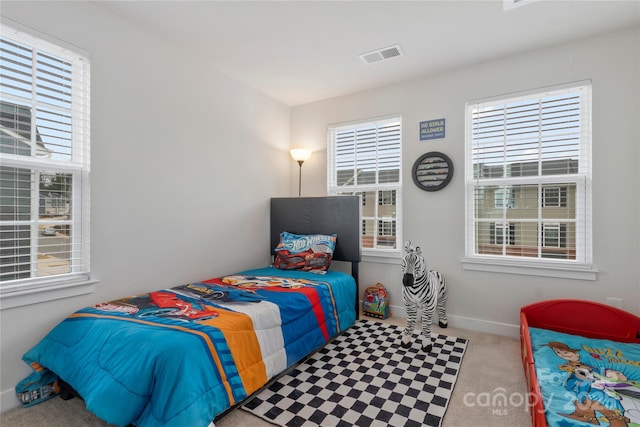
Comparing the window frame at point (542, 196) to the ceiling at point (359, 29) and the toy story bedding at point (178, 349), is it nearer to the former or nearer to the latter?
the ceiling at point (359, 29)

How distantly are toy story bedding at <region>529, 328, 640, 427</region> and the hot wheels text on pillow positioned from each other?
1874 millimetres

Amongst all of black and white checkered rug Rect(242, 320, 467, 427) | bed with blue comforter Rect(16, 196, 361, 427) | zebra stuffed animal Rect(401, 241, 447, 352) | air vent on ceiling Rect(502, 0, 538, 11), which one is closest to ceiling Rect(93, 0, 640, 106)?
air vent on ceiling Rect(502, 0, 538, 11)

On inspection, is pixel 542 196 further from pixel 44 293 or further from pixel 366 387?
pixel 44 293

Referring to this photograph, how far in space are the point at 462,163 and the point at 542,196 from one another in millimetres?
753

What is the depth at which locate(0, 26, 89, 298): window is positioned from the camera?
75.4 inches

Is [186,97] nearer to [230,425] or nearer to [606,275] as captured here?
[230,425]

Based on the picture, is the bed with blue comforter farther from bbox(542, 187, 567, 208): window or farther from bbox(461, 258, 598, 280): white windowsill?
bbox(542, 187, 567, 208): window

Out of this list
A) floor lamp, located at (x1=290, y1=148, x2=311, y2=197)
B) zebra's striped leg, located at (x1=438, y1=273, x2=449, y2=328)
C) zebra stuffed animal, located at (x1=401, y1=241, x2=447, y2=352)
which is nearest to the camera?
zebra stuffed animal, located at (x1=401, y1=241, x2=447, y2=352)

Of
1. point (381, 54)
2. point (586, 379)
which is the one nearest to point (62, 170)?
point (381, 54)

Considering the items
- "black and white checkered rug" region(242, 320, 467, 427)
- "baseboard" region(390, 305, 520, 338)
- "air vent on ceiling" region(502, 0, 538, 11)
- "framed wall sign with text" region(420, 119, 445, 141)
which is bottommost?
"black and white checkered rug" region(242, 320, 467, 427)

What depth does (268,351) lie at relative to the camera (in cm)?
207

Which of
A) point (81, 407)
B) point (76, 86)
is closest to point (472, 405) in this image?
point (81, 407)

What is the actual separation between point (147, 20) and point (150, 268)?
1963 millimetres

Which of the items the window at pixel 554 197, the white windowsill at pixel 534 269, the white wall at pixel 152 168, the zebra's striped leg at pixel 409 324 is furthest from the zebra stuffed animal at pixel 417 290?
the white wall at pixel 152 168
